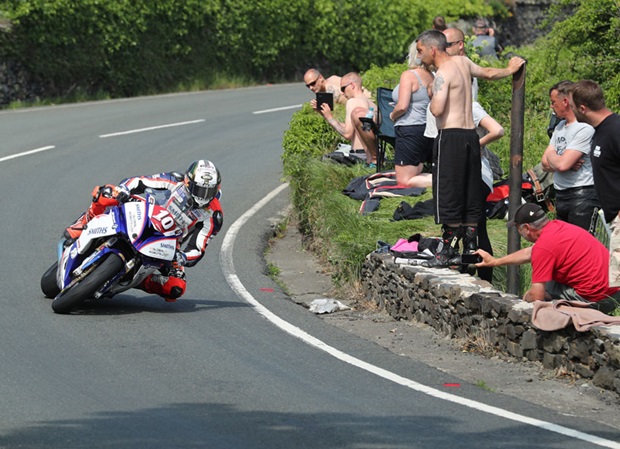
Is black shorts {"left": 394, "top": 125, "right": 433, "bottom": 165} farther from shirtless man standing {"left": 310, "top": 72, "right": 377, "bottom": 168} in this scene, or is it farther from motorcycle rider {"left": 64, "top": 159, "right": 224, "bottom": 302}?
motorcycle rider {"left": 64, "top": 159, "right": 224, "bottom": 302}

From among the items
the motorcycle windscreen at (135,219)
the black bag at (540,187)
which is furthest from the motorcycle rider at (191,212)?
the black bag at (540,187)

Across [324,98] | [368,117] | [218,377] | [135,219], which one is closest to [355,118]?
[368,117]

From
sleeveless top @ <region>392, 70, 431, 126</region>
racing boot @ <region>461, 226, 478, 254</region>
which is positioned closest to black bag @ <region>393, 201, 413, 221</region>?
sleeveless top @ <region>392, 70, 431, 126</region>

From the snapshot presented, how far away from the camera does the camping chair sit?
16.4 metres

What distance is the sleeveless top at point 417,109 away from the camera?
1452 cm

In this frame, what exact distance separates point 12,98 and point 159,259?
55.1 feet

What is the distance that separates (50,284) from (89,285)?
1014 millimetres

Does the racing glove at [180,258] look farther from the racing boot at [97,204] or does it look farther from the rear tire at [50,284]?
the rear tire at [50,284]

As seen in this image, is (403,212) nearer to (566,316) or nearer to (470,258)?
(470,258)

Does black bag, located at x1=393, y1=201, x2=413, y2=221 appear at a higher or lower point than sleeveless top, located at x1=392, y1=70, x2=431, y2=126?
lower

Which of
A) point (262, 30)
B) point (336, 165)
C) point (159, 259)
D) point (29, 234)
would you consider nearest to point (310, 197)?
point (336, 165)

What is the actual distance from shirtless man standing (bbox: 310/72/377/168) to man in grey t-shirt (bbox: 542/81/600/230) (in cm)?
516

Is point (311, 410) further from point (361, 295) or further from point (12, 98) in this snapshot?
point (12, 98)

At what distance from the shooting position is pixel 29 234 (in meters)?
16.2
